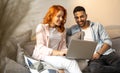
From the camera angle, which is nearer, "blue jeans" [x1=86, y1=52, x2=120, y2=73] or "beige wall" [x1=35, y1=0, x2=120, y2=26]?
"blue jeans" [x1=86, y1=52, x2=120, y2=73]

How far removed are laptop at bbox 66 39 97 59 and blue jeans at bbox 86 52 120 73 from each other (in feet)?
0.44

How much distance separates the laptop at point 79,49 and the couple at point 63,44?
0.07 m

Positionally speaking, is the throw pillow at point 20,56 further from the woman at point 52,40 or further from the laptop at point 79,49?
the laptop at point 79,49

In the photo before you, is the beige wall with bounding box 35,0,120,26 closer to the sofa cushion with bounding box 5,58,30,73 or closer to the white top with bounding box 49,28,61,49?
the white top with bounding box 49,28,61,49

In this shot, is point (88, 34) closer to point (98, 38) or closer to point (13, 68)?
point (98, 38)

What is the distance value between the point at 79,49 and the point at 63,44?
382 millimetres

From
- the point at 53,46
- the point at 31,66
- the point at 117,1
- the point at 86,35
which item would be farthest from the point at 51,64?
the point at 117,1

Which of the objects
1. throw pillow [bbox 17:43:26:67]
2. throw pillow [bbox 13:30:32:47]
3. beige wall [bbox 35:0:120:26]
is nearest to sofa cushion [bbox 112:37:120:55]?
beige wall [bbox 35:0:120:26]

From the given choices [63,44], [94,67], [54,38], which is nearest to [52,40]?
[54,38]

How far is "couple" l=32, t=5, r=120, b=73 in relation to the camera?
6.44 ft

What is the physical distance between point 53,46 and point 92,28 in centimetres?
48

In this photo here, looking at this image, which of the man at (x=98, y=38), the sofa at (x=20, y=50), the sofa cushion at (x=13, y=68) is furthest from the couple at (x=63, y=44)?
the sofa cushion at (x=13, y=68)

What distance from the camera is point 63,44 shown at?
234 cm

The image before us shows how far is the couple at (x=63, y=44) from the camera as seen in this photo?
1.96m
